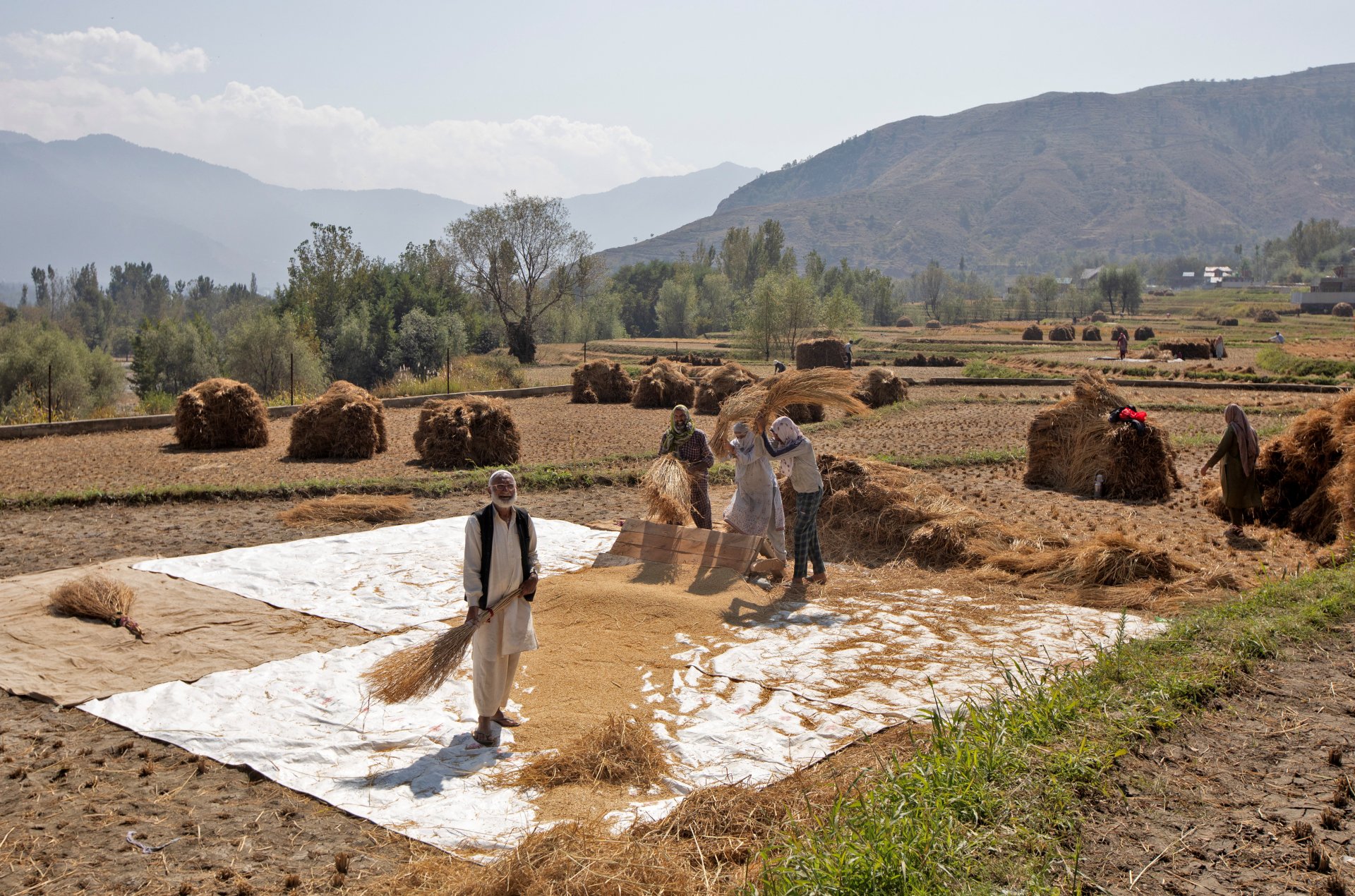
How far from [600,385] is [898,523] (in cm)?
1952

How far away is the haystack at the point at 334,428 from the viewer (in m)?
18.1

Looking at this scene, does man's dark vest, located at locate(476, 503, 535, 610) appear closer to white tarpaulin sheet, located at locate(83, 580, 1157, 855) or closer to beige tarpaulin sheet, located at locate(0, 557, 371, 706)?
white tarpaulin sheet, located at locate(83, 580, 1157, 855)

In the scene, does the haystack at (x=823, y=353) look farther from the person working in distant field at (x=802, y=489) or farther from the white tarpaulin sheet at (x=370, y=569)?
the person working in distant field at (x=802, y=489)

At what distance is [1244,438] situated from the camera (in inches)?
449

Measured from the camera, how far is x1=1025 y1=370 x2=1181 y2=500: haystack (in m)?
13.8

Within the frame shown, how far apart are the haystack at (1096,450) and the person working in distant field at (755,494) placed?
6470 millimetres

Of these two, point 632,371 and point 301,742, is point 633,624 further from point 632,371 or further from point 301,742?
point 632,371

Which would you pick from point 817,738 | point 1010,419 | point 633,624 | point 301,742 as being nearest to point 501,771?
point 301,742

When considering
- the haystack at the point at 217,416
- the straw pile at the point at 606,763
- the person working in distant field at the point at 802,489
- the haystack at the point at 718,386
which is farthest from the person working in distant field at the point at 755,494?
the haystack at the point at 718,386

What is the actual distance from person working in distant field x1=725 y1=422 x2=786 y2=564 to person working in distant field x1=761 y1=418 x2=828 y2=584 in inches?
8.2

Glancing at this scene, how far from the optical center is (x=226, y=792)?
5281 millimetres

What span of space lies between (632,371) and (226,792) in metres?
36.7

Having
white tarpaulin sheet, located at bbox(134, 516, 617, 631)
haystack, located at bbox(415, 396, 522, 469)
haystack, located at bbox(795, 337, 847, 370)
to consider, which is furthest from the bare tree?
white tarpaulin sheet, located at bbox(134, 516, 617, 631)

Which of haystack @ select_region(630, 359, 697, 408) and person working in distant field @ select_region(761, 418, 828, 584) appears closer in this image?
person working in distant field @ select_region(761, 418, 828, 584)
